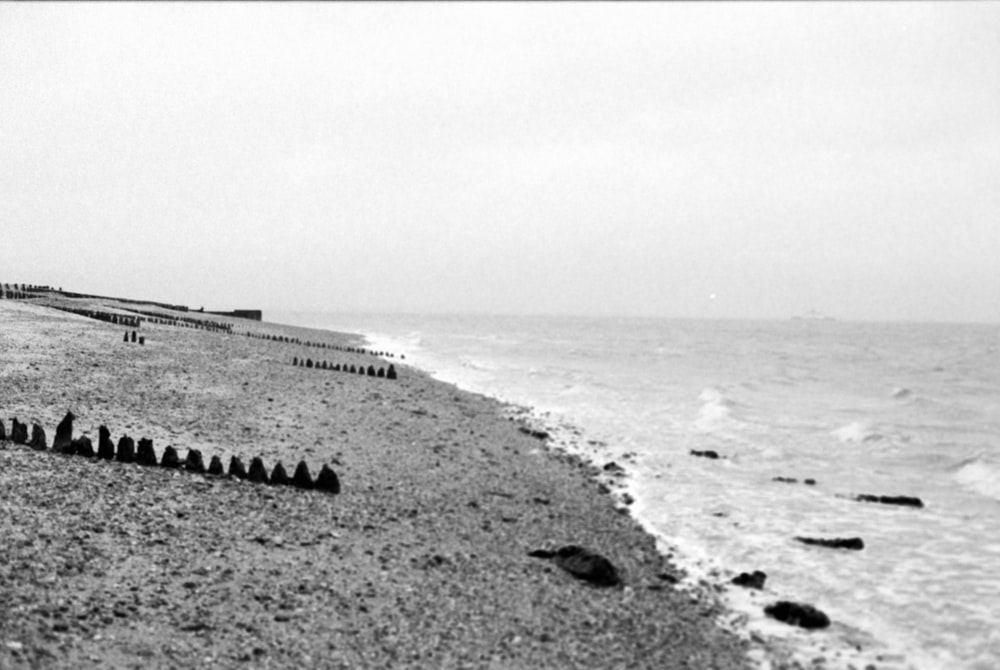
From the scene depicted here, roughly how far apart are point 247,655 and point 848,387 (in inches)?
1888

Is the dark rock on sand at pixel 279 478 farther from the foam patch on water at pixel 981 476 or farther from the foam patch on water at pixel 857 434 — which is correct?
the foam patch on water at pixel 857 434

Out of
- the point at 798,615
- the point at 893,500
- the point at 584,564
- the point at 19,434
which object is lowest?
the point at 798,615

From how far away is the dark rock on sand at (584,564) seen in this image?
10.0m

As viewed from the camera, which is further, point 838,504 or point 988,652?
point 838,504

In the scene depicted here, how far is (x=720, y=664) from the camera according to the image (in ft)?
27.5

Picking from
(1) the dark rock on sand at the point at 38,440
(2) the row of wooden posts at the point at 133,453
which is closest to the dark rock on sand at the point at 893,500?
(2) the row of wooden posts at the point at 133,453

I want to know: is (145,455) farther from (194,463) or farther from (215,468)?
(215,468)

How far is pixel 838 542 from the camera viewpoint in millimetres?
13430

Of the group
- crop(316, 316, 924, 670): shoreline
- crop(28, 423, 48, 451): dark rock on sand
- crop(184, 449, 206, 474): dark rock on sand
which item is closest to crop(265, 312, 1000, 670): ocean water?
crop(316, 316, 924, 670): shoreline

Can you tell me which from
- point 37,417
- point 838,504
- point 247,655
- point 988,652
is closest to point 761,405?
point 838,504

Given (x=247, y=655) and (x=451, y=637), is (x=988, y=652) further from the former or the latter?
(x=247, y=655)

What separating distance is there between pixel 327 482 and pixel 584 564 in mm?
3889

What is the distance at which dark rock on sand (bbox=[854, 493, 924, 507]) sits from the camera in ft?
56.3

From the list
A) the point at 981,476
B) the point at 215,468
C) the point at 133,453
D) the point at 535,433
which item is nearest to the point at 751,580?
the point at 215,468
